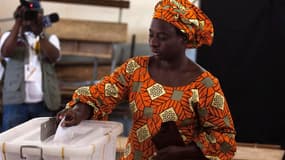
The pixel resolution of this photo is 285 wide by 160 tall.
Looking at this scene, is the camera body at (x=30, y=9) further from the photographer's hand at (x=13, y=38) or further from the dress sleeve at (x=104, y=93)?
the dress sleeve at (x=104, y=93)

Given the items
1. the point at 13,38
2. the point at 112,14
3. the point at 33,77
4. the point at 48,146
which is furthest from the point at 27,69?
the point at 48,146

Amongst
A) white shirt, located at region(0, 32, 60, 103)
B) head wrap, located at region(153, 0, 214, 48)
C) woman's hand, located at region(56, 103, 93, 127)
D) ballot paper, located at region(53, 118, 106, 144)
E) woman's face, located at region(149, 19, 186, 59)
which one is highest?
head wrap, located at region(153, 0, 214, 48)

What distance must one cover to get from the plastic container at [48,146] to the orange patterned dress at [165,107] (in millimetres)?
98

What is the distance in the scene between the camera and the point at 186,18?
141cm

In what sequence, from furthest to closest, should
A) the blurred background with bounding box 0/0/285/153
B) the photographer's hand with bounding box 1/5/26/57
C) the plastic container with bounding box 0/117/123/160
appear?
the blurred background with bounding box 0/0/285/153 → the photographer's hand with bounding box 1/5/26/57 → the plastic container with bounding box 0/117/123/160

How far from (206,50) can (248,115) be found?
0.64m

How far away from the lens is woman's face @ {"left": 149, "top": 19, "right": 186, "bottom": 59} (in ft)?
4.57

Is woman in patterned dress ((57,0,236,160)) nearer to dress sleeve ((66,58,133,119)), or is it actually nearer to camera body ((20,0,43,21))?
dress sleeve ((66,58,133,119))

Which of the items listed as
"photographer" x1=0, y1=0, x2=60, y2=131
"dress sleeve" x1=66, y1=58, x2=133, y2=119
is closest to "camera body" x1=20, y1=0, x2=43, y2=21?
"photographer" x1=0, y1=0, x2=60, y2=131

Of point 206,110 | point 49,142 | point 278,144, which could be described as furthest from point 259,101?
point 49,142

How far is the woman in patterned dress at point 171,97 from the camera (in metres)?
1.38

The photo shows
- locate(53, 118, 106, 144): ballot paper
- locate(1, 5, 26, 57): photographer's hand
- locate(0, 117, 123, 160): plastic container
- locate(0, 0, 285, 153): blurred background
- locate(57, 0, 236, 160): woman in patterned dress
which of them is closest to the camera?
locate(0, 117, 123, 160): plastic container

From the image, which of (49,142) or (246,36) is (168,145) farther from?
(246,36)

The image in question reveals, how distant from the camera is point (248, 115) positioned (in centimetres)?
393
